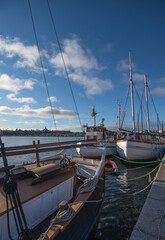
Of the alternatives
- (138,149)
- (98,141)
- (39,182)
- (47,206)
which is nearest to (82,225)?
(47,206)

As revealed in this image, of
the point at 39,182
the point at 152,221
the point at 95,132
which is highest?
the point at 95,132

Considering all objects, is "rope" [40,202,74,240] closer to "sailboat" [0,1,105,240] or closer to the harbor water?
"sailboat" [0,1,105,240]

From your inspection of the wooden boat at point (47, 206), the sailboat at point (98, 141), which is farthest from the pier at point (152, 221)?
the sailboat at point (98, 141)

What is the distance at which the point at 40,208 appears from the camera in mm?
3215

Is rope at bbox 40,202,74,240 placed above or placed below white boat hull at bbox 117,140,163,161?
above

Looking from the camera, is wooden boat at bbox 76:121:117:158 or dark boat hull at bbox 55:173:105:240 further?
wooden boat at bbox 76:121:117:158

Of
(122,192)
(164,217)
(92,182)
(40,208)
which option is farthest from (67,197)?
(122,192)

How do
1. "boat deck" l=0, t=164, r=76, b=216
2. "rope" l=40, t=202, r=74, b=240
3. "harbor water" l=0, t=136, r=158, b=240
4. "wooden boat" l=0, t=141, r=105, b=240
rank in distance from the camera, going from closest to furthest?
"wooden boat" l=0, t=141, r=105, b=240
"rope" l=40, t=202, r=74, b=240
"boat deck" l=0, t=164, r=76, b=216
"harbor water" l=0, t=136, r=158, b=240

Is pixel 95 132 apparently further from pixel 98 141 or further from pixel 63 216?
pixel 63 216

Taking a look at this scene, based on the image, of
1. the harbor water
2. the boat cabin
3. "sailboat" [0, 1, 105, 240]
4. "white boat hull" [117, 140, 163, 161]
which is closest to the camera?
"sailboat" [0, 1, 105, 240]

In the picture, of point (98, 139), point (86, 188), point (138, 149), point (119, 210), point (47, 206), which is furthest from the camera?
point (98, 139)

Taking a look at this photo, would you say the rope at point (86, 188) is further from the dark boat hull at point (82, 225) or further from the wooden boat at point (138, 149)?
the wooden boat at point (138, 149)

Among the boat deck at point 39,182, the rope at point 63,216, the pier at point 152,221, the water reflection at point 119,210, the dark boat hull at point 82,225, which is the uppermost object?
the boat deck at point 39,182

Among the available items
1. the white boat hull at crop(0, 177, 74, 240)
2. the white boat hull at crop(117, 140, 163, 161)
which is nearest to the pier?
the white boat hull at crop(0, 177, 74, 240)
